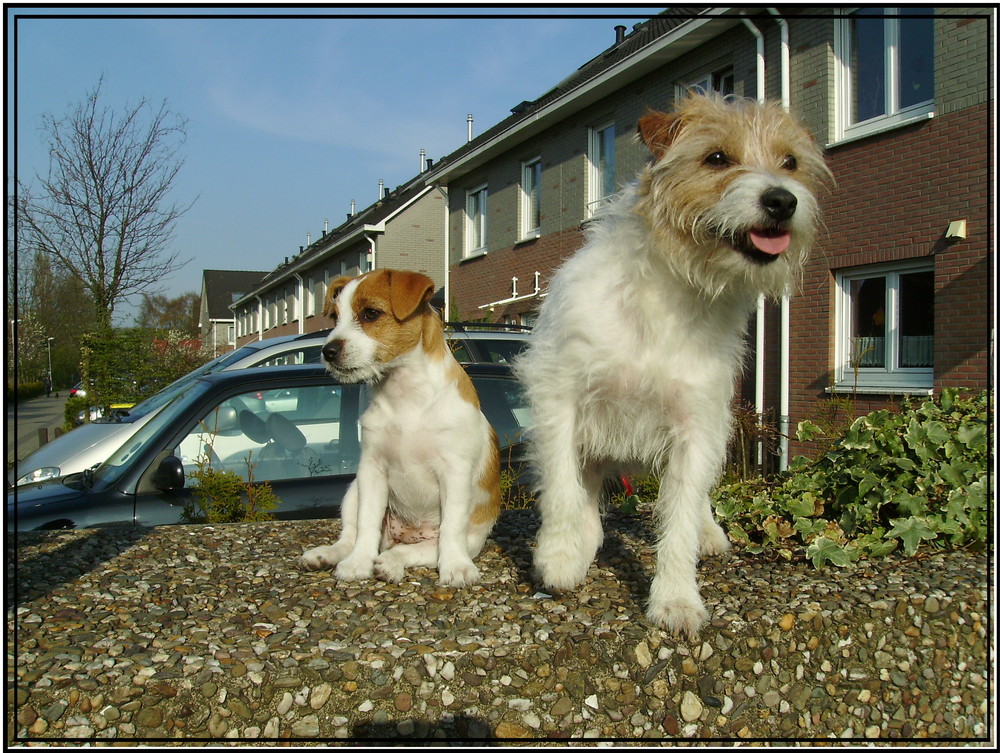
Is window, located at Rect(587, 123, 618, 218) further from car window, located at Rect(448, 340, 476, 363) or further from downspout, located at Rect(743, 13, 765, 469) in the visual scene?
car window, located at Rect(448, 340, 476, 363)

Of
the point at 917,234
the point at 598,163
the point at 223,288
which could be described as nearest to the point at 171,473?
the point at 917,234

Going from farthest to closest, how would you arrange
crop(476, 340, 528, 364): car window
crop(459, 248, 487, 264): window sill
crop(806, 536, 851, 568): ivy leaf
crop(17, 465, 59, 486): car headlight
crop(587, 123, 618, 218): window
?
crop(459, 248, 487, 264): window sill
crop(587, 123, 618, 218): window
crop(476, 340, 528, 364): car window
crop(17, 465, 59, 486): car headlight
crop(806, 536, 851, 568): ivy leaf

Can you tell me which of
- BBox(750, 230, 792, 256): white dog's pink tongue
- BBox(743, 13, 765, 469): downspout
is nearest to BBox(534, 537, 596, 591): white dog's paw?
BBox(750, 230, 792, 256): white dog's pink tongue

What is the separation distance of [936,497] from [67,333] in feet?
43.7

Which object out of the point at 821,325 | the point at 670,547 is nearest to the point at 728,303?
the point at 670,547

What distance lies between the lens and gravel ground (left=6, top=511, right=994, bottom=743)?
91.4 inches

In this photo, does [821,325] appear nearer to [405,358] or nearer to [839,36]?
[839,36]

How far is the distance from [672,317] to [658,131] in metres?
0.74

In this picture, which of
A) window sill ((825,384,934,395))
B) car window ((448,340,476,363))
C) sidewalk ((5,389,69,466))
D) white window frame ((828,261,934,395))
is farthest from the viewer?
white window frame ((828,261,934,395))

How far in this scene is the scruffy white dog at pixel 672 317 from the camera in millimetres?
2725

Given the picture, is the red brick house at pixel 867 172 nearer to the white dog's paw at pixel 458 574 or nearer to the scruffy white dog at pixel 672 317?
the scruffy white dog at pixel 672 317

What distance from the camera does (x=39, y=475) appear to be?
5.56 meters

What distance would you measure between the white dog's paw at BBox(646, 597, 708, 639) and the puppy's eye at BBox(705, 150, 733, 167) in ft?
5.40

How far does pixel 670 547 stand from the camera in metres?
2.90
